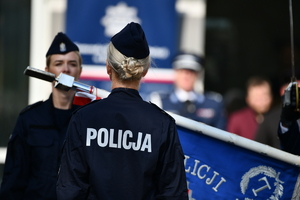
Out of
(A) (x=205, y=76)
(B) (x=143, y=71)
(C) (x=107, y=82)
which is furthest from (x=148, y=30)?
(B) (x=143, y=71)

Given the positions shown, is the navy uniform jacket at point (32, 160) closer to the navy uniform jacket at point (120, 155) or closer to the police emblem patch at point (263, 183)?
the navy uniform jacket at point (120, 155)

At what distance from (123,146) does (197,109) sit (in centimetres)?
352

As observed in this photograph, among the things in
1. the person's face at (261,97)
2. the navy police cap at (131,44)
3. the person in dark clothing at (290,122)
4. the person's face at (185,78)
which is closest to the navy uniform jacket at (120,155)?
the navy police cap at (131,44)

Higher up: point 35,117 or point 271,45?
point 271,45

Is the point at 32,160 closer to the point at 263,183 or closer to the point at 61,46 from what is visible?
the point at 61,46

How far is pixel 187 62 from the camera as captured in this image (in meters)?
5.96

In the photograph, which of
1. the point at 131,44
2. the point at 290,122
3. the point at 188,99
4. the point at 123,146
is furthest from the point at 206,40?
the point at 123,146

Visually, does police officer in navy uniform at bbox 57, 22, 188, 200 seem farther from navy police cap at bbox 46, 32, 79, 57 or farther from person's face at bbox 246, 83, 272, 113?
person's face at bbox 246, 83, 272, 113

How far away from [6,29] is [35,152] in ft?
12.3

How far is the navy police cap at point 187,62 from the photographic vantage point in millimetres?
5934

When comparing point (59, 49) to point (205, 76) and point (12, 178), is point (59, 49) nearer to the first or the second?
point (12, 178)

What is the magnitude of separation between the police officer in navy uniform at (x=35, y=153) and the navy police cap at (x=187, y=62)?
111 inches

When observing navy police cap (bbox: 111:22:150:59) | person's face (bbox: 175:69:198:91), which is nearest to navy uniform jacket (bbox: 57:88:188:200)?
navy police cap (bbox: 111:22:150:59)

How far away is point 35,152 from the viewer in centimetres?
309
